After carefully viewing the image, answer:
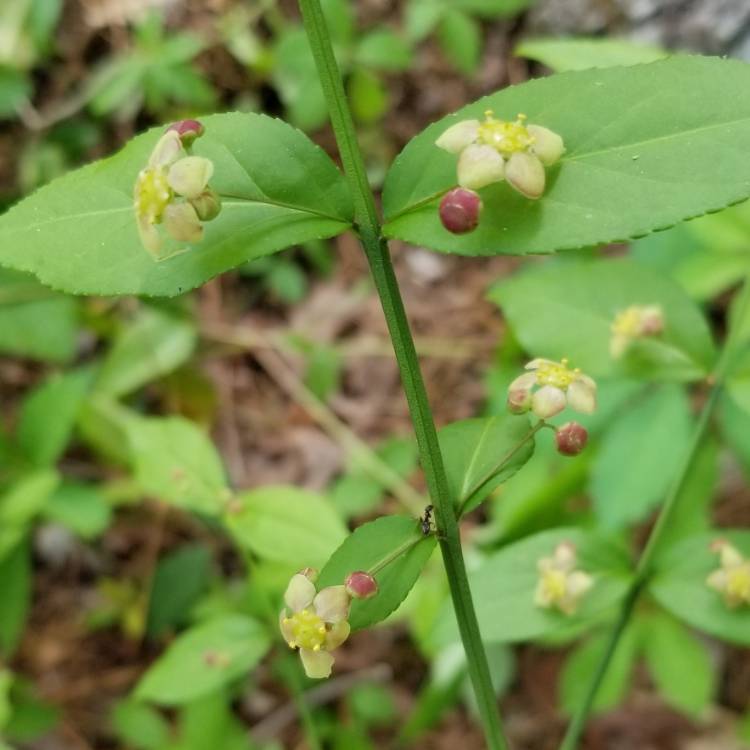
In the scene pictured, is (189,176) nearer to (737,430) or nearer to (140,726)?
(737,430)

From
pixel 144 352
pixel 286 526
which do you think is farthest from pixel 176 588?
pixel 286 526

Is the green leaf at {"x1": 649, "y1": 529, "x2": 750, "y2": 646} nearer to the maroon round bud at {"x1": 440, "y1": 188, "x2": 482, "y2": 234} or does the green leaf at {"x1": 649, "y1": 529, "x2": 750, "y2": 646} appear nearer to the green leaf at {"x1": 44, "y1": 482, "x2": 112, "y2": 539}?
the maroon round bud at {"x1": 440, "y1": 188, "x2": 482, "y2": 234}

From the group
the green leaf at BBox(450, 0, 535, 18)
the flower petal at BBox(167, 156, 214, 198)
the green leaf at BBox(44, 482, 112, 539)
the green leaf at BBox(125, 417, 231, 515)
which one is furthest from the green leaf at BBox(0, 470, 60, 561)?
the green leaf at BBox(450, 0, 535, 18)

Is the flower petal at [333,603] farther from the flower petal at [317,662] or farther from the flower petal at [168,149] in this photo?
the flower petal at [168,149]

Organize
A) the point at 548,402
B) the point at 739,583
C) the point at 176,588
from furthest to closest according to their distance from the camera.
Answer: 1. the point at 176,588
2. the point at 739,583
3. the point at 548,402

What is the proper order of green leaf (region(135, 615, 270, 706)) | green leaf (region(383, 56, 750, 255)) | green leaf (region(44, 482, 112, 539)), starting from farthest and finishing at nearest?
green leaf (region(44, 482, 112, 539)) < green leaf (region(135, 615, 270, 706)) < green leaf (region(383, 56, 750, 255))

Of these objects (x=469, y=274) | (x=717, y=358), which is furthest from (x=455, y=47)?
(x=717, y=358)

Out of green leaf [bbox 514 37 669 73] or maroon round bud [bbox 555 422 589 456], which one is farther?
green leaf [bbox 514 37 669 73]
